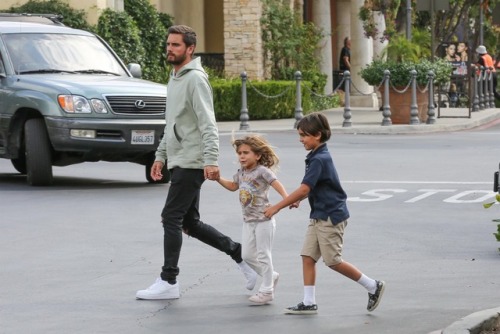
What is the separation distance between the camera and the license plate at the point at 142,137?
17.0 m

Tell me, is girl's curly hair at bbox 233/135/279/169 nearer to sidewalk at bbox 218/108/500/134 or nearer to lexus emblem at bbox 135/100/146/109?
lexus emblem at bbox 135/100/146/109

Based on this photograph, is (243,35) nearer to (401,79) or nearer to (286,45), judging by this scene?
(286,45)

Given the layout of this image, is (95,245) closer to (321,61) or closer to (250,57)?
(250,57)

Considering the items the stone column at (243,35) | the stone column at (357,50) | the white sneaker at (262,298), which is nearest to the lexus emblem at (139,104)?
the white sneaker at (262,298)

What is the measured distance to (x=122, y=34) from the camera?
109 feet

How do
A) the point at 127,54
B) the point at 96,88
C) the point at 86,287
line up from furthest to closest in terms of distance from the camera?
1. the point at 127,54
2. the point at 96,88
3. the point at 86,287

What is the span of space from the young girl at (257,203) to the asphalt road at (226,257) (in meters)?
0.20

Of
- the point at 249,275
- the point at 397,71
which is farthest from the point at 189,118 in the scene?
the point at 397,71

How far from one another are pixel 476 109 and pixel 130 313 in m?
29.4

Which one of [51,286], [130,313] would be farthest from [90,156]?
[130,313]

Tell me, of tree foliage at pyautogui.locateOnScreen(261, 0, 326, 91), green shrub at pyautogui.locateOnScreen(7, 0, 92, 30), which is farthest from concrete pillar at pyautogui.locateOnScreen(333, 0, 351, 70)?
green shrub at pyautogui.locateOnScreen(7, 0, 92, 30)

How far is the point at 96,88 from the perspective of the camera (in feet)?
56.5

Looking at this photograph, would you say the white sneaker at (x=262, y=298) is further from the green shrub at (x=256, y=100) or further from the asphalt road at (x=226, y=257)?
the green shrub at (x=256, y=100)

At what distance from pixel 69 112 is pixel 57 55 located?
1.65 m
